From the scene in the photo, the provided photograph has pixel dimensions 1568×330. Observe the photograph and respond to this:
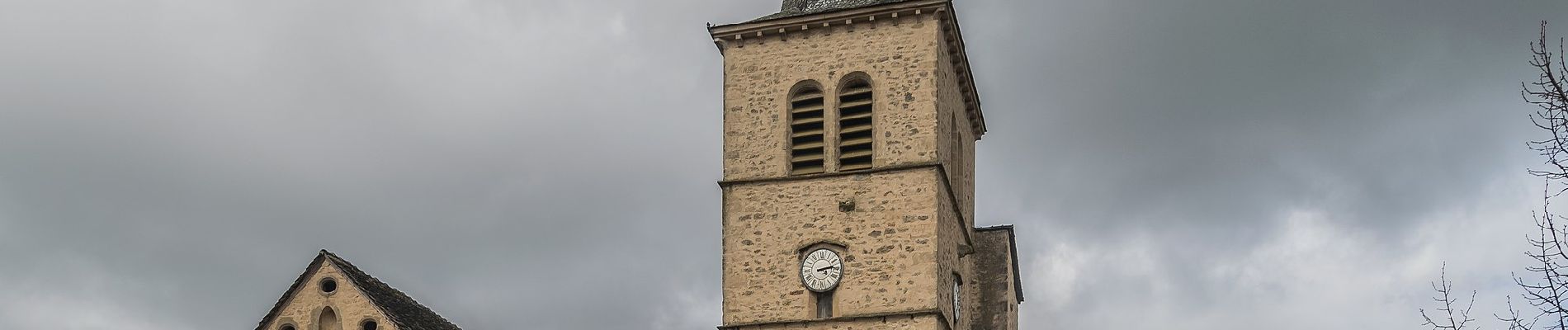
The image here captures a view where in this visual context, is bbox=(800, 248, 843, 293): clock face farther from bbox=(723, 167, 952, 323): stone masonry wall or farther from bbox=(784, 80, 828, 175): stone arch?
bbox=(784, 80, 828, 175): stone arch

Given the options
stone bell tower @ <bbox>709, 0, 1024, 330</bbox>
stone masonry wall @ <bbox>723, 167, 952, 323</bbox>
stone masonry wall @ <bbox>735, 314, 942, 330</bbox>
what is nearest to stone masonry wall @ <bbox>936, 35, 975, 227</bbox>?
stone bell tower @ <bbox>709, 0, 1024, 330</bbox>

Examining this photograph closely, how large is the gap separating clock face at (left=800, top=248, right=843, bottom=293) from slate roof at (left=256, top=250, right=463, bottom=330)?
5.28 metres

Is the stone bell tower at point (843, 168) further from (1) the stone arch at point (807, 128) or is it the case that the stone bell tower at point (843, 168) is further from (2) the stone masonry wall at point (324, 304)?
(2) the stone masonry wall at point (324, 304)

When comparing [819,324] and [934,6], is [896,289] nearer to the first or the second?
[819,324]

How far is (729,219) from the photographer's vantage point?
98.5 feet

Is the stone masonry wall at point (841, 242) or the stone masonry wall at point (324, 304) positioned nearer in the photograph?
the stone masonry wall at point (324, 304)

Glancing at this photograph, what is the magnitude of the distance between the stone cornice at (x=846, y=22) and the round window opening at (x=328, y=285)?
782 centimetres

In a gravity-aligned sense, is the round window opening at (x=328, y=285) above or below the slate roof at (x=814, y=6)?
below

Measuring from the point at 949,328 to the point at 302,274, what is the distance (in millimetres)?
9374

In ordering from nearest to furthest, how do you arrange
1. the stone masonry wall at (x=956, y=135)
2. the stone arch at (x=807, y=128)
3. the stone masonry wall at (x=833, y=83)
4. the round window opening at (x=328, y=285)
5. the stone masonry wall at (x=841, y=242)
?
the round window opening at (x=328, y=285)
the stone masonry wall at (x=841, y=242)
the stone masonry wall at (x=833, y=83)
the stone arch at (x=807, y=128)
the stone masonry wall at (x=956, y=135)

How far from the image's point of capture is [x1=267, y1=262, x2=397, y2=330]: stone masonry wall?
25922 millimetres

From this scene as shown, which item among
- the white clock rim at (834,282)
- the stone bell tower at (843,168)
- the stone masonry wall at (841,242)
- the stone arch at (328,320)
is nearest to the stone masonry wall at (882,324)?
the stone bell tower at (843,168)

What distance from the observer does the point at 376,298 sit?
2606 cm

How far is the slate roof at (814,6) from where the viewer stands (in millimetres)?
30938
